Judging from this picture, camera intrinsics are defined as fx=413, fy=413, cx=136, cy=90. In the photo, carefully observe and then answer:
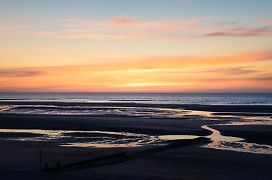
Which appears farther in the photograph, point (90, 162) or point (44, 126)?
point (44, 126)

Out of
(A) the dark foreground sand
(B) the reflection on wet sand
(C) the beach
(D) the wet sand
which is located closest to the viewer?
(A) the dark foreground sand

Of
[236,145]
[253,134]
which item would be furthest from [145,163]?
[253,134]

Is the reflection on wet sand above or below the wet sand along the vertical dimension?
below

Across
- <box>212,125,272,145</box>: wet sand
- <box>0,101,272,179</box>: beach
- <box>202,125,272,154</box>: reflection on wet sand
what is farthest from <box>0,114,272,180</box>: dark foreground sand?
<box>212,125,272,145</box>: wet sand

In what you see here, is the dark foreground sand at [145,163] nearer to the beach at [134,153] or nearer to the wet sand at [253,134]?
the beach at [134,153]

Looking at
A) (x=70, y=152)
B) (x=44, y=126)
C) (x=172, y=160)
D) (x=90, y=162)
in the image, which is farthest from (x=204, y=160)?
(x=44, y=126)

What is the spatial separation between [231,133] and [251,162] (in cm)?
1362

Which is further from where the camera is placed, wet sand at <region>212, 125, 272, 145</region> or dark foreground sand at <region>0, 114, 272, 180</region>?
wet sand at <region>212, 125, 272, 145</region>

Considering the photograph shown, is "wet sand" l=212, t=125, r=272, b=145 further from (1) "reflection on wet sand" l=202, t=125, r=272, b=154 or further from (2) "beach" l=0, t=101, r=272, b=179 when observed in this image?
(1) "reflection on wet sand" l=202, t=125, r=272, b=154

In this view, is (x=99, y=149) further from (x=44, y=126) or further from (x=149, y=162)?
(x=44, y=126)

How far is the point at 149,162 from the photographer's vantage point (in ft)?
66.6

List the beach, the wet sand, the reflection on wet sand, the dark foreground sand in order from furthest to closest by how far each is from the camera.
Result: the wet sand → the reflection on wet sand → the beach → the dark foreground sand

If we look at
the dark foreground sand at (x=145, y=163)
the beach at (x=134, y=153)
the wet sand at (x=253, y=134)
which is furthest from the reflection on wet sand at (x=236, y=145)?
the dark foreground sand at (x=145, y=163)

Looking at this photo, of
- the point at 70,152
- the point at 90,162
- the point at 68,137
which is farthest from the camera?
the point at 68,137
